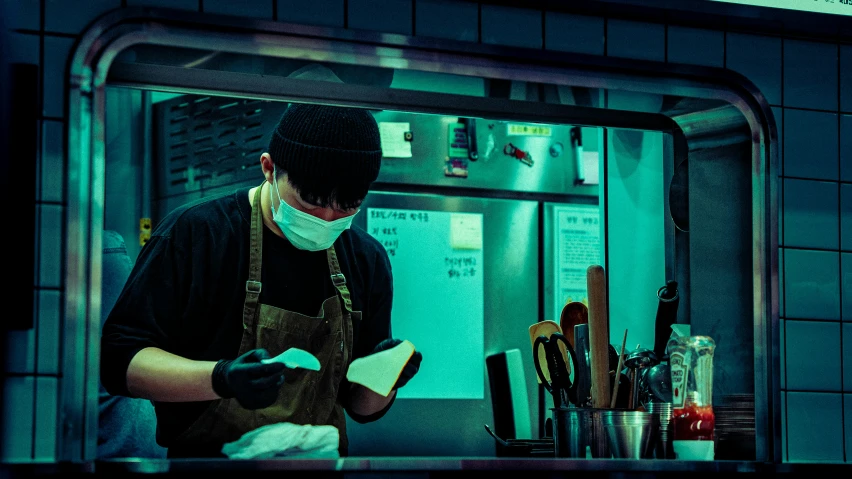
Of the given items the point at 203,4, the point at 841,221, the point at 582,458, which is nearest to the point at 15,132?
the point at 203,4

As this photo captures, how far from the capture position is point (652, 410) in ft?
6.07

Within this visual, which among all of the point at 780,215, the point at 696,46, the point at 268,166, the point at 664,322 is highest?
the point at 696,46

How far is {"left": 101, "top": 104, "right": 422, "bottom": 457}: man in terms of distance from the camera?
193 cm

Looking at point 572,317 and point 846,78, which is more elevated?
point 846,78

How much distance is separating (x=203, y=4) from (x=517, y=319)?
2106mm

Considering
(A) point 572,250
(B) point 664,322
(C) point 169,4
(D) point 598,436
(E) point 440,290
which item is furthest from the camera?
(A) point 572,250

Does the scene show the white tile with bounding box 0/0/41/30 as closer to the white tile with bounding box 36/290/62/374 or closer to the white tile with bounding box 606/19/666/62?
the white tile with bounding box 36/290/62/374

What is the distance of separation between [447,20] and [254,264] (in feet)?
2.40

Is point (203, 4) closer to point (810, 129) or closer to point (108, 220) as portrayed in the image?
point (810, 129)

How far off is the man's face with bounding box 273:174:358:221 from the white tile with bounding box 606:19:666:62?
654mm

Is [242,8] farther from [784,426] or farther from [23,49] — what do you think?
[784,426]

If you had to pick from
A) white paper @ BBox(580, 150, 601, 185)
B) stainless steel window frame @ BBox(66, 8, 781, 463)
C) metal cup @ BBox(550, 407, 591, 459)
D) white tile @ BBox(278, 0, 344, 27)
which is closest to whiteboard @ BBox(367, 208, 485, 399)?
white paper @ BBox(580, 150, 601, 185)

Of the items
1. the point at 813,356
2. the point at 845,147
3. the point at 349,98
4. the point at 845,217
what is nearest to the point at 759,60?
the point at 845,147

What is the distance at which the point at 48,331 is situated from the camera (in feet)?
4.72
